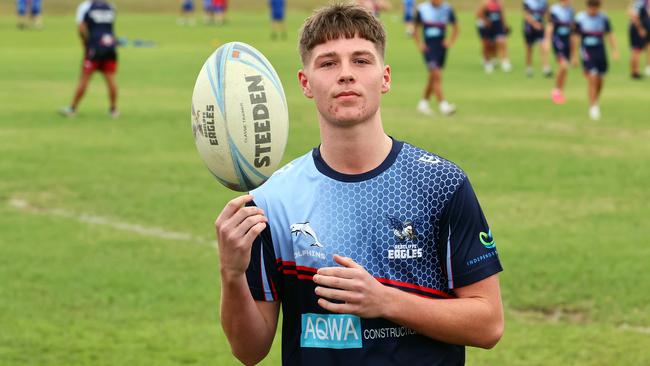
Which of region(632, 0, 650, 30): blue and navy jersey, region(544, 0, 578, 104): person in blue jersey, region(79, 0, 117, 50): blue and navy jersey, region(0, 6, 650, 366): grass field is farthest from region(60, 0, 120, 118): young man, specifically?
region(632, 0, 650, 30): blue and navy jersey

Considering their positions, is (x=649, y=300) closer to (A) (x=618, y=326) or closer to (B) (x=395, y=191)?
(A) (x=618, y=326)

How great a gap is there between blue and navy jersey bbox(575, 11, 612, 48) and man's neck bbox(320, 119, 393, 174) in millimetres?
19259

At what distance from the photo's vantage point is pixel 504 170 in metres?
15.8

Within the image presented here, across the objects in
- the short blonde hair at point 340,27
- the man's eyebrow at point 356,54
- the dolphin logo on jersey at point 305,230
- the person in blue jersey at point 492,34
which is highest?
the short blonde hair at point 340,27

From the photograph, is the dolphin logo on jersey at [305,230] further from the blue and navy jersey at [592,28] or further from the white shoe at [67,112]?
the blue and navy jersey at [592,28]

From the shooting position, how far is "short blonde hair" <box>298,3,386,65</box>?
13.5ft

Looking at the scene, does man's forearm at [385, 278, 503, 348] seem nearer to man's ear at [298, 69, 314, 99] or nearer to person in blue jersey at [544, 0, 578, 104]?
man's ear at [298, 69, 314, 99]

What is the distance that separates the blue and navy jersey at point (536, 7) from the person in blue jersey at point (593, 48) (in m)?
10.1

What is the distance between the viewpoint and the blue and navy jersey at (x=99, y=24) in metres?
22.1

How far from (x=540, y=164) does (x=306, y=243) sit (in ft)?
40.7

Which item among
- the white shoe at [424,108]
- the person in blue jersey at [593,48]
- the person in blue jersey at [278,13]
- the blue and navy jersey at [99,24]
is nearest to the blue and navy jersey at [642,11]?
the person in blue jersey at [593,48]

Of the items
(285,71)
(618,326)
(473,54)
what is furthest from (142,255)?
(473,54)

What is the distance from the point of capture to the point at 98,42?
2212 cm

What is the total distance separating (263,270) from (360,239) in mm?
390
